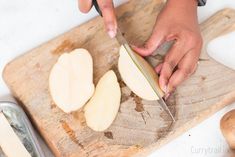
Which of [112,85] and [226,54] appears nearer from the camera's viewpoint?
[112,85]

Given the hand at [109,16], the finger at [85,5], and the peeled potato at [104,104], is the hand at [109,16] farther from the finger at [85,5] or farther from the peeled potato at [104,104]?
the peeled potato at [104,104]

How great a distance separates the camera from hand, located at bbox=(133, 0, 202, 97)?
887mm

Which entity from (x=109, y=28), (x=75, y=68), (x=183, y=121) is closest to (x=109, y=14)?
(x=109, y=28)

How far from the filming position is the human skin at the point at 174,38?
0.88 m

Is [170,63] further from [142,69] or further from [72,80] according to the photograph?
[72,80]

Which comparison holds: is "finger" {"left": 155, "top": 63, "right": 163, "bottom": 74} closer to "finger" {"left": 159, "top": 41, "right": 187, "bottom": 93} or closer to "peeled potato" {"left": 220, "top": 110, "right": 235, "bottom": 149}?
"finger" {"left": 159, "top": 41, "right": 187, "bottom": 93}

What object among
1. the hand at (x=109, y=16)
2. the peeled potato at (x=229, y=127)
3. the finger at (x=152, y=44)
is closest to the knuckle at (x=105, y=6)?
the hand at (x=109, y=16)

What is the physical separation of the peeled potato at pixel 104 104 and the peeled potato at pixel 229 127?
0.72 feet

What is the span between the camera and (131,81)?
2.94 ft

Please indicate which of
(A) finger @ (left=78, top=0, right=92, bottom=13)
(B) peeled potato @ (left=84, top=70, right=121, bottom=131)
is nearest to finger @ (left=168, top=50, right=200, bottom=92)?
(B) peeled potato @ (left=84, top=70, right=121, bottom=131)

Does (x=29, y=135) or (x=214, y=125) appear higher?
(x=29, y=135)

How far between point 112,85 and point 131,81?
4 centimetres

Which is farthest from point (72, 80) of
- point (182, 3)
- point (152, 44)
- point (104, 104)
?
point (182, 3)

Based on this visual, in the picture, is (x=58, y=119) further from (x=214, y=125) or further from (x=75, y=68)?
(x=214, y=125)
